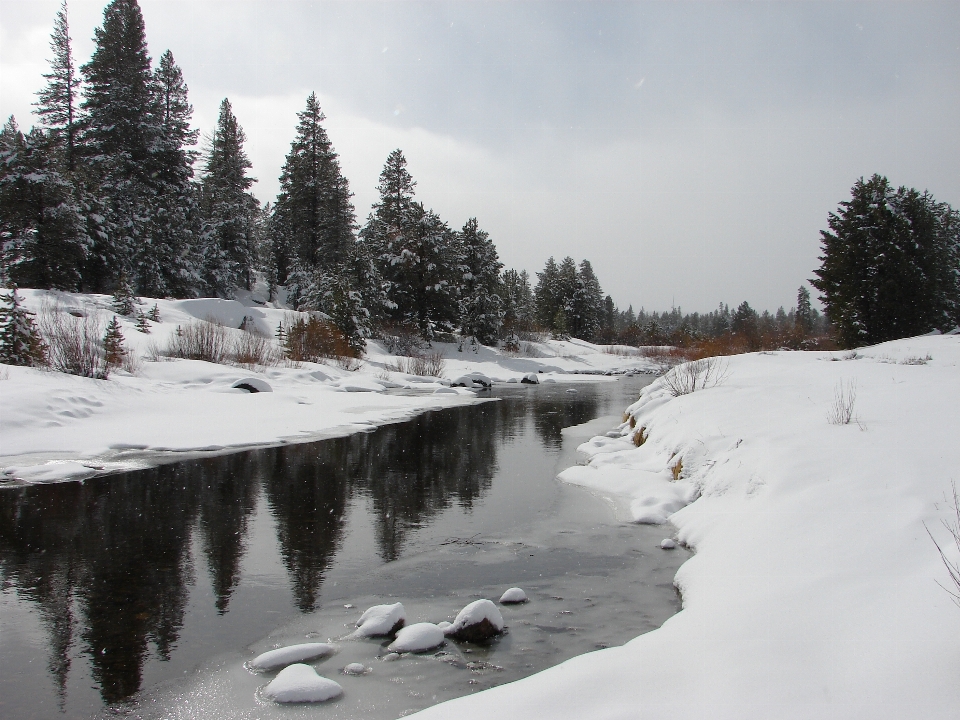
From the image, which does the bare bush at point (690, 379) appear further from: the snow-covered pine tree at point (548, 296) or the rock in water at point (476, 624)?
the snow-covered pine tree at point (548, 296)

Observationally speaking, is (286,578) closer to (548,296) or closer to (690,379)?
(690,379)

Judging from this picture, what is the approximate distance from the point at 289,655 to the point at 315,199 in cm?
4481

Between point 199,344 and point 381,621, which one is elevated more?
point 199,344

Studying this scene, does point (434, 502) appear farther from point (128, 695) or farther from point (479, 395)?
point (479, 395)

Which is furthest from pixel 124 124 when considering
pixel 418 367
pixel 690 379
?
pixel 690 379

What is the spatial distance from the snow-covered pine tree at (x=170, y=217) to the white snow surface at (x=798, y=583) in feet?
111

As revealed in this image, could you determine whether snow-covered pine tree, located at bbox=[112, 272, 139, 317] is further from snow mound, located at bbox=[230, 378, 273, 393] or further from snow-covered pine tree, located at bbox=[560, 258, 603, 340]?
snow-covered pine tree, located at bbox=[560, 258, 603, 340]

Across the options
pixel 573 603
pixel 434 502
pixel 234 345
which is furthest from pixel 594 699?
pixel 234 345

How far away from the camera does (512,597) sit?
521cm

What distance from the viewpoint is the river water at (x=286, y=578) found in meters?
3.84

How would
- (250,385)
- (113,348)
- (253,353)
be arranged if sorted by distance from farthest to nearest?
(253,353)
(250,385)
(113,348)

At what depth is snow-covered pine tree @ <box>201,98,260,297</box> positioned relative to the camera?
42.5 metres

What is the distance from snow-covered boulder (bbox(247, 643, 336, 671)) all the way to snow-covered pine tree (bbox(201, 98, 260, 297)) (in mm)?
41187

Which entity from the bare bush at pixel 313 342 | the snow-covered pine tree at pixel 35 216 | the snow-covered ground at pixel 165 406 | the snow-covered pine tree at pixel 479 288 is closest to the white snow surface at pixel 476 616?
the snow-covered ground at pixel 165 406
